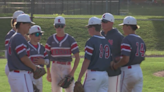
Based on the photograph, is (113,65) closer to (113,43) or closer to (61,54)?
(113,43)

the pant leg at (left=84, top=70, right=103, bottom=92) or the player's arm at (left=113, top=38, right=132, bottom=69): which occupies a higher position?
the player's arm at (left=113, top=38, right=132, bottom=69)

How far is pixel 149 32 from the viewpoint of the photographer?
24.2m

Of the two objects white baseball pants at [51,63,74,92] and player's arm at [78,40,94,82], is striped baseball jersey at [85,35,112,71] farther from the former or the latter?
white baseball pants at [51,63,74,92]

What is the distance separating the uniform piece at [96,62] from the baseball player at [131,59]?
51 centimetres

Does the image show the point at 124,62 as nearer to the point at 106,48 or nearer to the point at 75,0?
the point at 106,48

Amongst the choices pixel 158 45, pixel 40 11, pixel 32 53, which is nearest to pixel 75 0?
pixel 40 11

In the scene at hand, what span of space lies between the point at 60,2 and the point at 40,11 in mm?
2704

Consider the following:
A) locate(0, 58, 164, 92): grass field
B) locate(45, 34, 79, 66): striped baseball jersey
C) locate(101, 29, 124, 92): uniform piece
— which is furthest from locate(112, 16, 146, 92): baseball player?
locate(0, 58, 164, 92): grass field

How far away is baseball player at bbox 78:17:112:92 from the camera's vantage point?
17.4ft

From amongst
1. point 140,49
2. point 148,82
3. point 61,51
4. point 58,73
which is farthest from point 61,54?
point 148,82

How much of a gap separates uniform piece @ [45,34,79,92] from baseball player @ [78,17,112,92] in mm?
990

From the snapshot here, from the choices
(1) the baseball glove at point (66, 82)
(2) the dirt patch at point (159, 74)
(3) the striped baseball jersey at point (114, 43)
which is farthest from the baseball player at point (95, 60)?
(2) the dirt patch at point (159, 74)

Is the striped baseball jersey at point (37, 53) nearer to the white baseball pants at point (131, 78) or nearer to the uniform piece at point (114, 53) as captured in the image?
the uniform piece at point (114, 53)

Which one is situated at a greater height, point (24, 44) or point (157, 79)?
point (24, 44)
